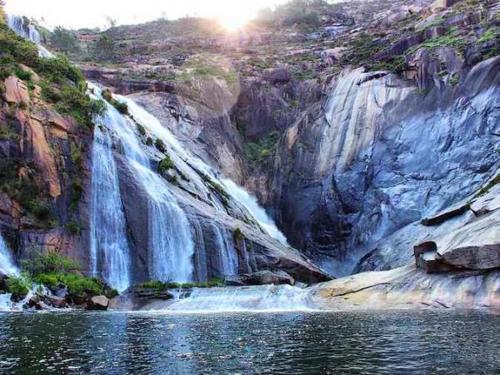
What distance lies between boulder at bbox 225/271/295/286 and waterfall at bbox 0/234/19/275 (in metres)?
13.2

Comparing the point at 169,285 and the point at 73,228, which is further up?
the point at 73,228

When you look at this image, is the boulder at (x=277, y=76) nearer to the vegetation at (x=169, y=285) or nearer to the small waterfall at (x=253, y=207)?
the small waterfall at (x=253, y=207)

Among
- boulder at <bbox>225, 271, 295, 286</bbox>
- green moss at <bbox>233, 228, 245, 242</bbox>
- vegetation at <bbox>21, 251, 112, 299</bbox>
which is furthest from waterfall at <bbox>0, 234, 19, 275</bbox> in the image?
green moss at <bbox>233, 228, 245, 242</bbox>

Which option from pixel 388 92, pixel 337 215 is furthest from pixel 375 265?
pixel 388 92

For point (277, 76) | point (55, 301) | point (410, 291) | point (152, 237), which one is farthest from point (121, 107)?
point (410, 291)

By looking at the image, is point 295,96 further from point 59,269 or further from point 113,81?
point 59,269

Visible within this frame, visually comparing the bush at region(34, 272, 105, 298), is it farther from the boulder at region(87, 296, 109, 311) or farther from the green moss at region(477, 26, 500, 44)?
the green moss at region(477, 26, 500, 44)

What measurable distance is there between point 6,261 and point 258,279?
15.5 meters

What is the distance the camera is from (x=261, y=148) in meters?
67.8

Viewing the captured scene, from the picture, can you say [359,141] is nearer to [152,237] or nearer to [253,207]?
[253,207]

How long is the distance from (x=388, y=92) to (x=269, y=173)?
15.9 m

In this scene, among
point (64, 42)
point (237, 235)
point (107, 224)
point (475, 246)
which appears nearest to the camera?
point (475, 246)

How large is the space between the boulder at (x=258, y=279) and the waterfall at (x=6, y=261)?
13192 mm

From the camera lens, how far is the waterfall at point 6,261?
1145 inches
